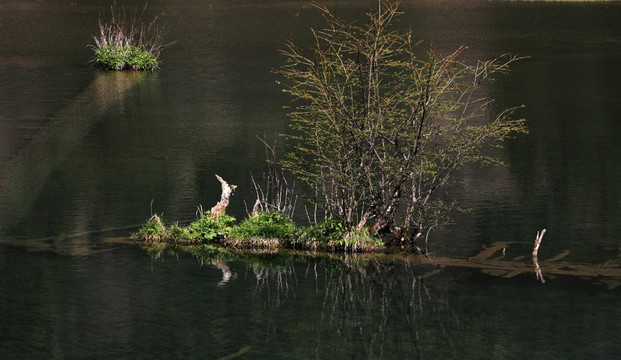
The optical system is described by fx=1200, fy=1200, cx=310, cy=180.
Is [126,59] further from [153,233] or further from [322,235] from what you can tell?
[322,235]

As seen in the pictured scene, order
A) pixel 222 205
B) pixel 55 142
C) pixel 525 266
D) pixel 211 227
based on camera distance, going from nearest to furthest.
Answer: pixel 525 266
pixel 211 227
pixel 222 205
pixel 55 142

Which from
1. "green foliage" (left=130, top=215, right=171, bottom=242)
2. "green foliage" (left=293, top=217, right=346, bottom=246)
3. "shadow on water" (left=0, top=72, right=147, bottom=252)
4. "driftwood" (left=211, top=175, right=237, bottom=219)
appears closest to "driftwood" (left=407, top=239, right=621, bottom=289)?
"green foliage" (left=293, top=217, right=346, bottom=246)

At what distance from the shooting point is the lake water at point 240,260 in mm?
9523

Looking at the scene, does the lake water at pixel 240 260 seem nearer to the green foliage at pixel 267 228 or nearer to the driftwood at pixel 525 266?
the driftwood at pixel 525 266

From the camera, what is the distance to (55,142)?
63.6 ft

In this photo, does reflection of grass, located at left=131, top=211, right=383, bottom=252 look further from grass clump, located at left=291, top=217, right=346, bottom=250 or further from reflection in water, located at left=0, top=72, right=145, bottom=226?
reflection in water, located at left=0, top=72, right=145, bottom=226

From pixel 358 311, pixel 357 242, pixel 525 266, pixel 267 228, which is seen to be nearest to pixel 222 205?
pixel 267 228

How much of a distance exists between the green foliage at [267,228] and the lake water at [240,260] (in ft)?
1.32

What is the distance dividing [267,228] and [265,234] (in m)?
0.07

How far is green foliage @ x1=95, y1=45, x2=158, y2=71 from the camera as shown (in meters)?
29.2

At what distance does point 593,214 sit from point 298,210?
3.42m

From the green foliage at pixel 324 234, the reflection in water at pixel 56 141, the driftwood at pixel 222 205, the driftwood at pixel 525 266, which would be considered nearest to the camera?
the driftwood at pixel 525 266

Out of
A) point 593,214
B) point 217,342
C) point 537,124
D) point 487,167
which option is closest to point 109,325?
point 217,342

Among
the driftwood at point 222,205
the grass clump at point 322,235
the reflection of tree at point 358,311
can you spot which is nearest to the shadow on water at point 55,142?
the driftwood at point 222,205
